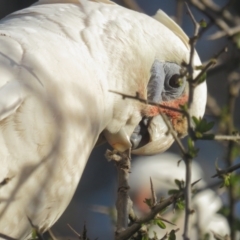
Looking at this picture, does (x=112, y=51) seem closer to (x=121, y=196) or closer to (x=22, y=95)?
(x=22, y=95)

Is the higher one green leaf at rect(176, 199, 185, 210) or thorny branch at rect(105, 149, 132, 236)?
green leaf at rect(176, 199, 185, 210)

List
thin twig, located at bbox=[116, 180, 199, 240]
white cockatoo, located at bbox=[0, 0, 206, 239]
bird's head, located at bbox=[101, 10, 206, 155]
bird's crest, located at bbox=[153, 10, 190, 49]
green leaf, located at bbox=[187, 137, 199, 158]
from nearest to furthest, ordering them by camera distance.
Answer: green leaf, located at bbox=[187, 137, 199, 158]
thin twig, located at bbox=[116, 180, 199, 240]
white cockatoo, located at bbox=[0, 0, 206, 239]
bird's head, located at bbox=[101, 10, 206, 155]
bird's crest, located at bbox=[153, 10, 190, 49]

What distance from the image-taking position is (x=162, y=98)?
2887mm

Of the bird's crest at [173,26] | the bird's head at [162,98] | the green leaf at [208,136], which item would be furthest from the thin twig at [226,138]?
the bird's crest at [173,26]

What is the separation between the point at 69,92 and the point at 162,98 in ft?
1.70

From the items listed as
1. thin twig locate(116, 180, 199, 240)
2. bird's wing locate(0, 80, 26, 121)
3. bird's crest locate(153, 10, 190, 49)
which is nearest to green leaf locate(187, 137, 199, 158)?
thin twig locate(116, 180, 199, 240)

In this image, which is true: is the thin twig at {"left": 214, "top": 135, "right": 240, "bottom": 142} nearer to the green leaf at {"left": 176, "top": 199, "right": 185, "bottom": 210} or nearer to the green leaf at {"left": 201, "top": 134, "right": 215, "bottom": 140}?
the green leaf at {"left": 201, "top": 134, "right": 215, "bottom": 140}

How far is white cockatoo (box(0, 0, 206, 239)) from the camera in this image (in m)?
2.38

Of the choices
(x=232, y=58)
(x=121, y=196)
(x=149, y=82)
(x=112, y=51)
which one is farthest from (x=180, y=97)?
(x=121, y=196)

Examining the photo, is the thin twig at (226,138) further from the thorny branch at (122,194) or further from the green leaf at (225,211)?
the thorny branch at (122,194)

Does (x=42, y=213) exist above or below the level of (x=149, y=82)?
below

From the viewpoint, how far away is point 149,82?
286cm

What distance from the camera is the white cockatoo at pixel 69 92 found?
2379 millimetres

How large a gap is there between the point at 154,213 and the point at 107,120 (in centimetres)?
64
